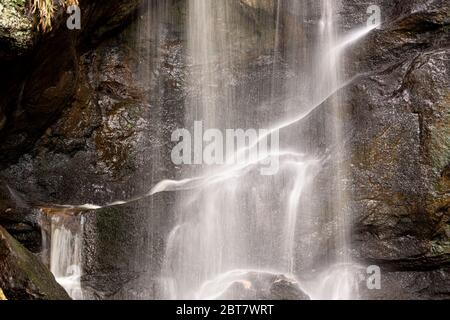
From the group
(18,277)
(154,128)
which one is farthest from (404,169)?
(18,277)

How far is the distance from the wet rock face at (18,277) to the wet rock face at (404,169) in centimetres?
429

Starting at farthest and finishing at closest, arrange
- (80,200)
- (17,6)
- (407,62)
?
(80,200), (407,62), (17,6)

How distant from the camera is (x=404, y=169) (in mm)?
8156

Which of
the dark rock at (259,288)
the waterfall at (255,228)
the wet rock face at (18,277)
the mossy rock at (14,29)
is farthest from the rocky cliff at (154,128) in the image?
the wet rock face at (18,277)

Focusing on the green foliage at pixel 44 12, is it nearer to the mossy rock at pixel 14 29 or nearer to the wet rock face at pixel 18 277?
the mossy rock at pixel 14 29

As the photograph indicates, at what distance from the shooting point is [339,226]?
319 inches

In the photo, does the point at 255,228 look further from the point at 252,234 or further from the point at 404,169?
the point at 404,169

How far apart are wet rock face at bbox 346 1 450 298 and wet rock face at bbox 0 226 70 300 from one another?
14.1 feet

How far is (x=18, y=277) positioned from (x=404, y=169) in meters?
5.30

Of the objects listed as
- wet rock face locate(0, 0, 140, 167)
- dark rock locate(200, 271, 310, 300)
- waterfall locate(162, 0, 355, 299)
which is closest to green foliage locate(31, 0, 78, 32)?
wet rock face locate(0, 0, 140, 167)

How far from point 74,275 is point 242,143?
4.11 metres
